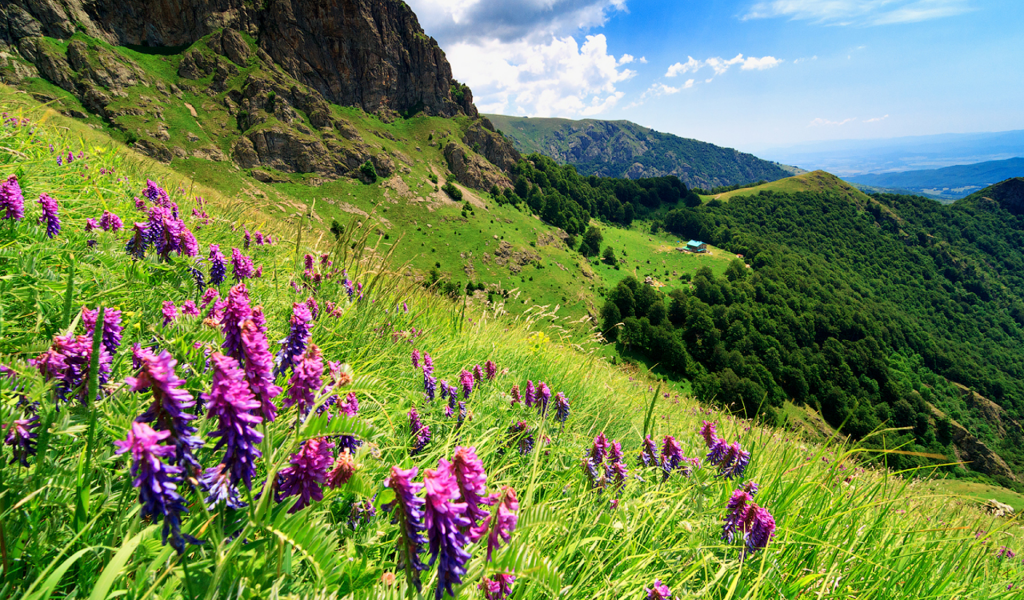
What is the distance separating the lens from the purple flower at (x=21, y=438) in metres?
1.35

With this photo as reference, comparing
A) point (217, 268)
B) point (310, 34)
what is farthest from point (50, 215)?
point (310, 34)

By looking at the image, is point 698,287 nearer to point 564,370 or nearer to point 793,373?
point 793,373

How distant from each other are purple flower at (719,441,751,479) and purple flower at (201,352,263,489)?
3.31m

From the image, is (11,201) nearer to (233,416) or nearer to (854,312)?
(233,416)

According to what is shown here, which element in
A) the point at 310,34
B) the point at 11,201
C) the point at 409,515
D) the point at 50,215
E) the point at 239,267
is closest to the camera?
the point at 409,515

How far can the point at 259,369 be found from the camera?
1443mm

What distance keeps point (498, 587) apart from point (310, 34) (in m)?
151

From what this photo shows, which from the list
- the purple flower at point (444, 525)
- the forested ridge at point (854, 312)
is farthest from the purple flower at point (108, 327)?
the forested ridge at point (854, 312)

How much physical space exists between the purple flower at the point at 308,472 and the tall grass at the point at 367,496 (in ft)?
0.19

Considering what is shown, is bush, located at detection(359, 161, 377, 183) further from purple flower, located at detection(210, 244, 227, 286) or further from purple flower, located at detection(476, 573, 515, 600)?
purple flower, located at detection(476, 573, 515, 600)

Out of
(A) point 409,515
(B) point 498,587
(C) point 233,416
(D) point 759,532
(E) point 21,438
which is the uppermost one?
(C) point 233,416

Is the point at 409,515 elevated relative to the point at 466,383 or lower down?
elevated

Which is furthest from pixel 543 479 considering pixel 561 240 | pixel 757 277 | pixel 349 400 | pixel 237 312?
pixel 757 277

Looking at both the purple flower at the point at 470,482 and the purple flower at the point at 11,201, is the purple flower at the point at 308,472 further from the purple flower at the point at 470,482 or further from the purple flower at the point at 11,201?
the purple flower at the point at 11,201
